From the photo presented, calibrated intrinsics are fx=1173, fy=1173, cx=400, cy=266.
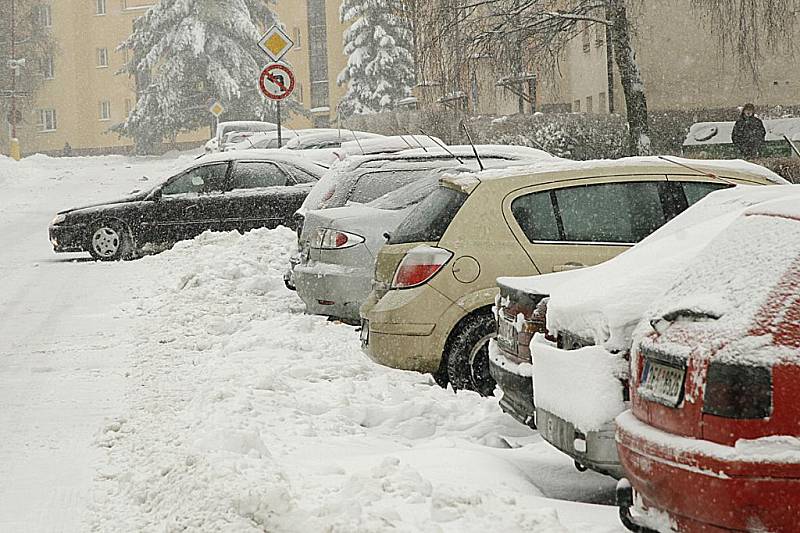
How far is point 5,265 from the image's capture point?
18.1 metres

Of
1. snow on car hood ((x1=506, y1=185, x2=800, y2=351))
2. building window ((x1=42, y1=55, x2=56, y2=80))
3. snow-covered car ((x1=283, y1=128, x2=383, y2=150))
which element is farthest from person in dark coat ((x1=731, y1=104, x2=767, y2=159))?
building window ((x1=42, y1=55, x2=56, y2=80))

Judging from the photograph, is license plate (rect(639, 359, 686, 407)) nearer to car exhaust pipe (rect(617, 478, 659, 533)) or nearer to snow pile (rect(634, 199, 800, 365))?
snow pile (rect(634, 199, 800, 365))

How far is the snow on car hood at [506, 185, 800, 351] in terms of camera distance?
4887 millimetres

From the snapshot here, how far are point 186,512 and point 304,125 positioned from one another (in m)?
68.5

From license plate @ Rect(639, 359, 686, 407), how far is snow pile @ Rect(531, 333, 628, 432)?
51 cm

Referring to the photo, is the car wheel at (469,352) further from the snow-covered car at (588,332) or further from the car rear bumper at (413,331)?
the snow-covered car at (588,332)

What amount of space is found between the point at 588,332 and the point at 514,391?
1.27m

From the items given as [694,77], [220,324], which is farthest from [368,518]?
[694,77]

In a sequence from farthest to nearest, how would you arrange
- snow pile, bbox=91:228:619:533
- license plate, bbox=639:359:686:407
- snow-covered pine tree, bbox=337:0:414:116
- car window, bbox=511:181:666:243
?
snow-covered pine tree, bbox=337:0:414:116 < car window, bbox=511:181:666:243 < snow pile, bbox=91:228:619:533 < license plate, bbox=639:359:686:407

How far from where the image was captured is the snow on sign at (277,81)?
20219mm

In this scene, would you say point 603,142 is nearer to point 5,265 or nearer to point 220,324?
point 5,265

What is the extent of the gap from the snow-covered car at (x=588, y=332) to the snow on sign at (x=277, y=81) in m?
14.4

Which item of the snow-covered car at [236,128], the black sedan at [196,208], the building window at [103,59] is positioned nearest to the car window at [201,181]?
the black sedan at [196,208]

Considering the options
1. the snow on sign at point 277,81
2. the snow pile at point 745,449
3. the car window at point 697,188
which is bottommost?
the snow pile at point 745,449
